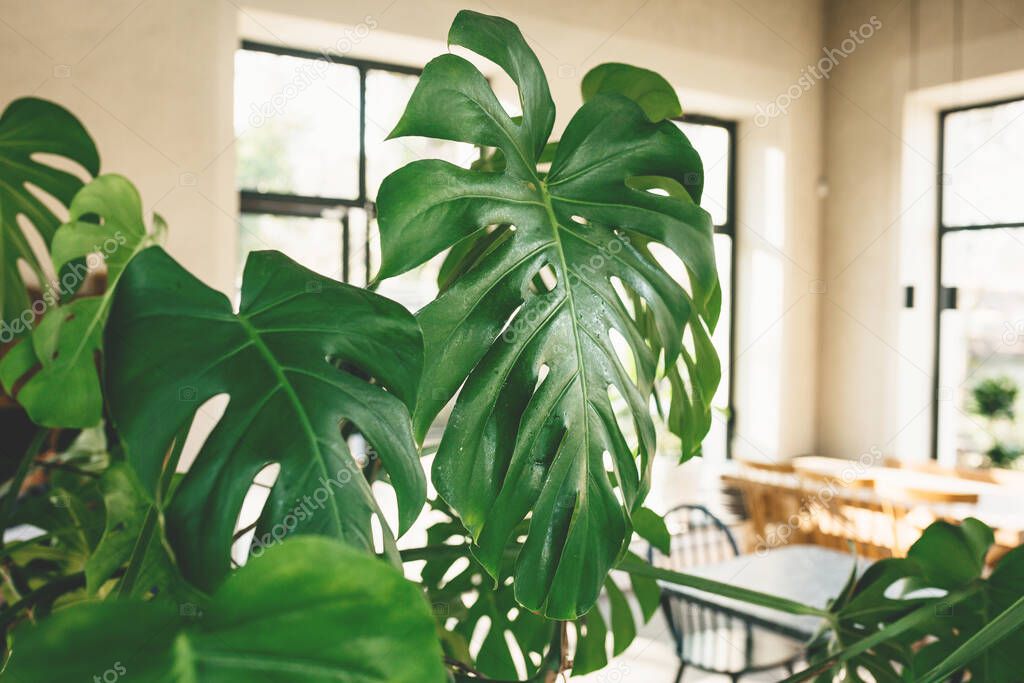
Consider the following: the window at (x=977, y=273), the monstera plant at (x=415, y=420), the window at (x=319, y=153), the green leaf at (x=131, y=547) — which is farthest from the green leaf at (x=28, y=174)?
the window at (x=977, y=273)

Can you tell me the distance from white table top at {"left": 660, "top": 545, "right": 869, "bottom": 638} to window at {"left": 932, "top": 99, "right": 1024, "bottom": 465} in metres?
2.88

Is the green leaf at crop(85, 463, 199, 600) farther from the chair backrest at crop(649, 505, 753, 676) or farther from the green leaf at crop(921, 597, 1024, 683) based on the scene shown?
the chair backrest at crop(649, 505, 753, 676)

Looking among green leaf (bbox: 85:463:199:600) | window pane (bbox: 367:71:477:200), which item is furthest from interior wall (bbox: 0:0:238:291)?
green leaf (bbox: 85:463:199:600)

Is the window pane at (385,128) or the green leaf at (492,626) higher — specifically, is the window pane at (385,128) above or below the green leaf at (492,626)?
above

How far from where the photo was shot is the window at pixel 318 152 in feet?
16.4

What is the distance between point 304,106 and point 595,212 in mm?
4509

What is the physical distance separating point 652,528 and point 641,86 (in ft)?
1.94

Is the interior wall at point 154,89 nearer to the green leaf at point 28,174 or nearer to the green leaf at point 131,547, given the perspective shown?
the green leaf at point 28,174

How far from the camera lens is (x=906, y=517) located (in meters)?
5.04

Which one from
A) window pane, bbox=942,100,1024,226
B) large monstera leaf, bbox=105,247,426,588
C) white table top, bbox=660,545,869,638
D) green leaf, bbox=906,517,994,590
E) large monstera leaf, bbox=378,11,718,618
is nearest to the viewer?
large monstera leaf, bbox=105,247,426,588

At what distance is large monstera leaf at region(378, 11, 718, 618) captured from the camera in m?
0.73

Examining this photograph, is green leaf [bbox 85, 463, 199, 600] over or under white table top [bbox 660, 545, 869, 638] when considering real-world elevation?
over

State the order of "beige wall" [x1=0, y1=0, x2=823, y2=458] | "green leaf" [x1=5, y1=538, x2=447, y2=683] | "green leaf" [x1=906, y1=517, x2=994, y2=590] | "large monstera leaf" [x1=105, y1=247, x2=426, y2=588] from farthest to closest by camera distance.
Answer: "beige wall" [x1=0, y1=0, x2=823, y2=458] → "green leaf" [x1=906, y1=517, x2=994, y2=590] → "large monstera leaf" [x1=105, y1=247, x2=426, y2=588] → "green leaf" [x1=5, y1=538, x2=447, y2=683]

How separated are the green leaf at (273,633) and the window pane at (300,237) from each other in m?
4.73
